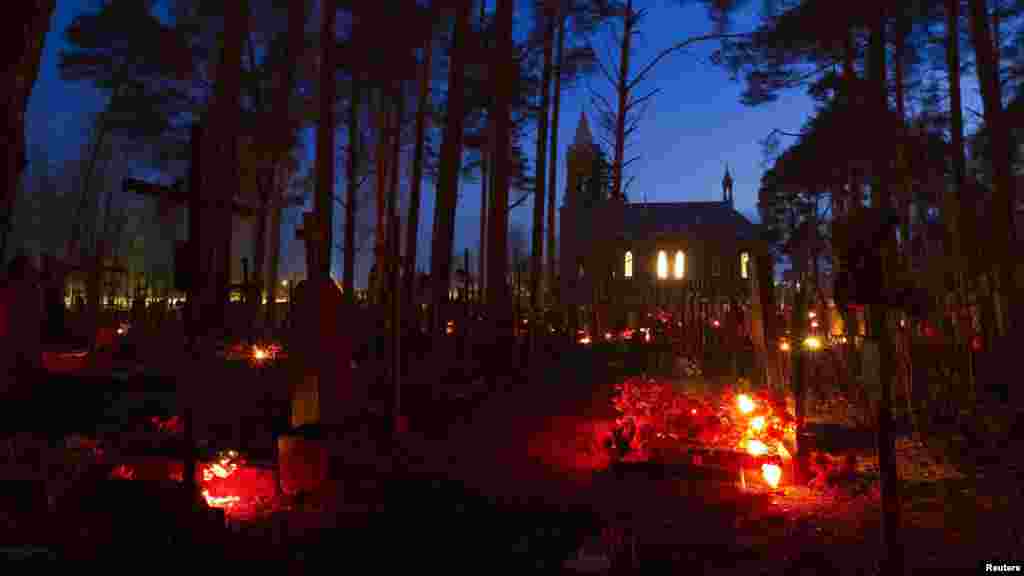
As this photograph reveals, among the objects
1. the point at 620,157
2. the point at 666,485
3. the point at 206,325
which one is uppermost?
the point at 620,157

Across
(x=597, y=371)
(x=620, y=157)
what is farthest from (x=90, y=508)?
(x=620, y=157)

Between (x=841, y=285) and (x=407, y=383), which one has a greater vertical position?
(x=841, y=285)

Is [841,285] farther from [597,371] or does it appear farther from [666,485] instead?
[597,371]

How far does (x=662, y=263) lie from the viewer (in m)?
55.6

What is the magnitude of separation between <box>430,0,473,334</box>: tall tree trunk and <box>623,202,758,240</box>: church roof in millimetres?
41365

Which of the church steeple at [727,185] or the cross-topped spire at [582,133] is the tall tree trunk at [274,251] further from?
the church steeple at [727,185]

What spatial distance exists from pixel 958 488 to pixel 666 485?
274 centimetres

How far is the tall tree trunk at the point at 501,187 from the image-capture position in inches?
501

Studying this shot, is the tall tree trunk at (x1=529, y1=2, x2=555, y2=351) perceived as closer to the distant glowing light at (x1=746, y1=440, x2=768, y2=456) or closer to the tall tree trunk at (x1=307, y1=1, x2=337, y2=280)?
the tall tree trunk at (x1=307, y1=1, x2=337, y2=280)

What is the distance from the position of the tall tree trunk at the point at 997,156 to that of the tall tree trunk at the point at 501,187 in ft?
28.3

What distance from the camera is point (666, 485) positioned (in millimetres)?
6449

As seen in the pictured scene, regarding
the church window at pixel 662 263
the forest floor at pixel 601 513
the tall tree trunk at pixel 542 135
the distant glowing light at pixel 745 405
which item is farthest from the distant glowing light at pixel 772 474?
the church window at pixel 662 263

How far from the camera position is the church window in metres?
55.4

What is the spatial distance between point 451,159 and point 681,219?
154ft
